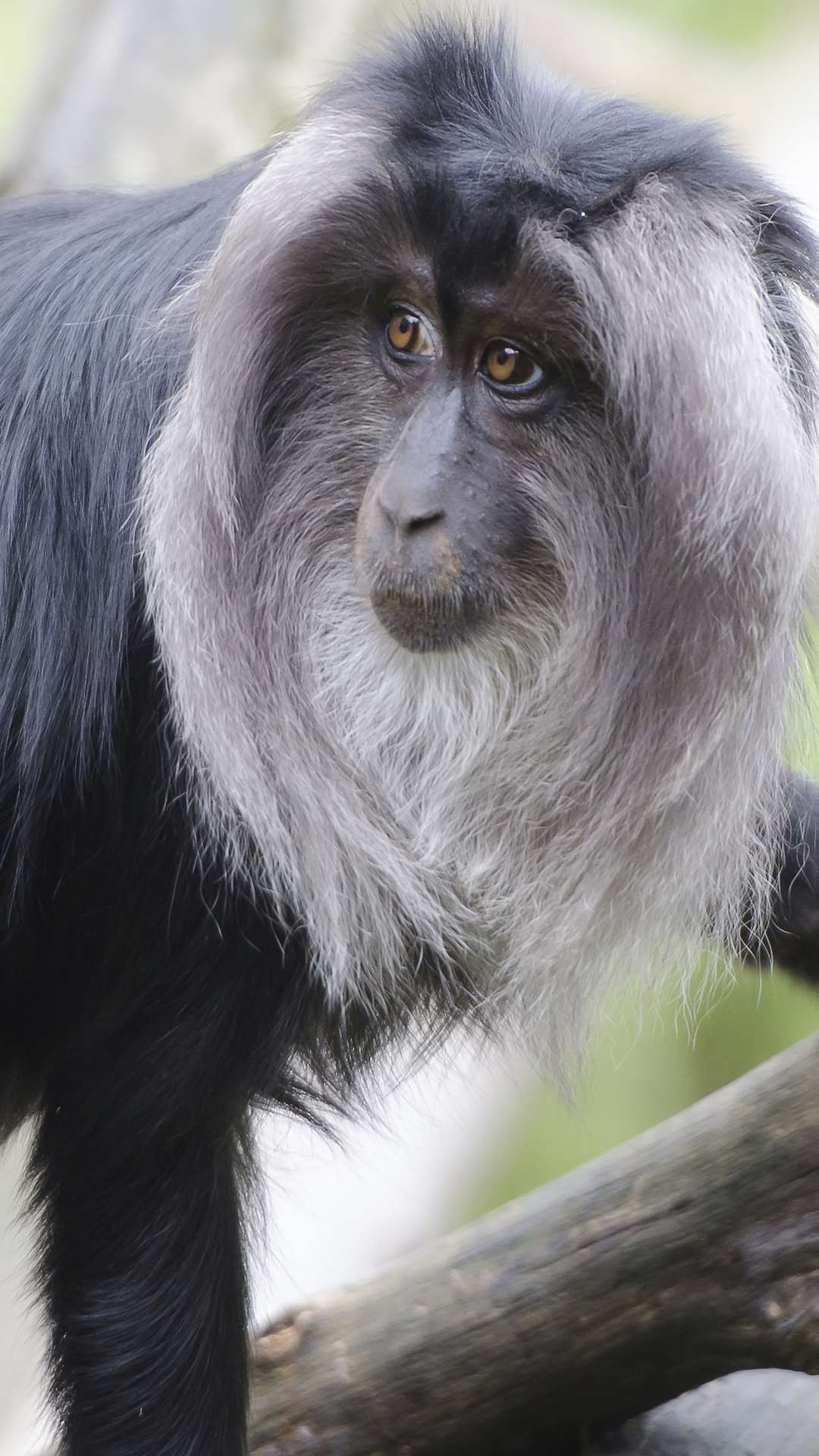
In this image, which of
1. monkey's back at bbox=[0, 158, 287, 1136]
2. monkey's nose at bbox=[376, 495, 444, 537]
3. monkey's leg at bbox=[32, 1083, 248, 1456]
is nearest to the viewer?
monkey's nose at bbox=[376, 495, 444, 537]

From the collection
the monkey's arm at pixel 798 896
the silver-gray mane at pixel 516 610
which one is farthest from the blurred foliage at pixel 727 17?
the silver-gray mane at pixel 516 610

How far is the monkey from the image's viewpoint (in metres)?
1.85

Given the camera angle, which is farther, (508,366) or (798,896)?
(798,896)

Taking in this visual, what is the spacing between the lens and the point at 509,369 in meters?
1.88

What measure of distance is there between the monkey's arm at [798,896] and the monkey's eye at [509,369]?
3.04ft

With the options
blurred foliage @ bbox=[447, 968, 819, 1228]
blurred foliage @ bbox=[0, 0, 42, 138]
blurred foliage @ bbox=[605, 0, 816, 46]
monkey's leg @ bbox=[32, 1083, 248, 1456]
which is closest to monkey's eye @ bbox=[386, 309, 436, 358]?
monkey's leg @ bbox=[32, 1083, 248, 1456]

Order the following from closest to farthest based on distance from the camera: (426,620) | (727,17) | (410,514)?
1. (410,514)
2. (426,620)
3. (727,17)

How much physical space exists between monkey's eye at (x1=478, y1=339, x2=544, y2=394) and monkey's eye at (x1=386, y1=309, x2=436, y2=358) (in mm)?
68

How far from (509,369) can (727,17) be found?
5.49m

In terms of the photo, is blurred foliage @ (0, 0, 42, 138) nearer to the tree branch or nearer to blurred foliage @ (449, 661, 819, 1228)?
blurred foliage @ (449, 661, 819, 1228)

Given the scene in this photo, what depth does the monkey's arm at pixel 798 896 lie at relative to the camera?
2.61 meters

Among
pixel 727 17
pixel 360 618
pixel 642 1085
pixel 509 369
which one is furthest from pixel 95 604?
pixel 727 17

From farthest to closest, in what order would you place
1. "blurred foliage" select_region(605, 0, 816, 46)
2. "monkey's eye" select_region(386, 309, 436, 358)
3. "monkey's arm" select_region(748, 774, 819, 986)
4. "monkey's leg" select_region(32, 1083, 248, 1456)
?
1. "blurred foliage" select_region(605, 0, 816, 46)
2. "monkey's arm" select_region(748, 774, 819, 986)
3. "monkey's leg" select_region(32, 1083, 248, 1456)
4. "monkey's eye" select_region(386, 309, 436, 358)

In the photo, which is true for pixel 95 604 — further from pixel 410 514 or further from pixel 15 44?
pixel 15 44
